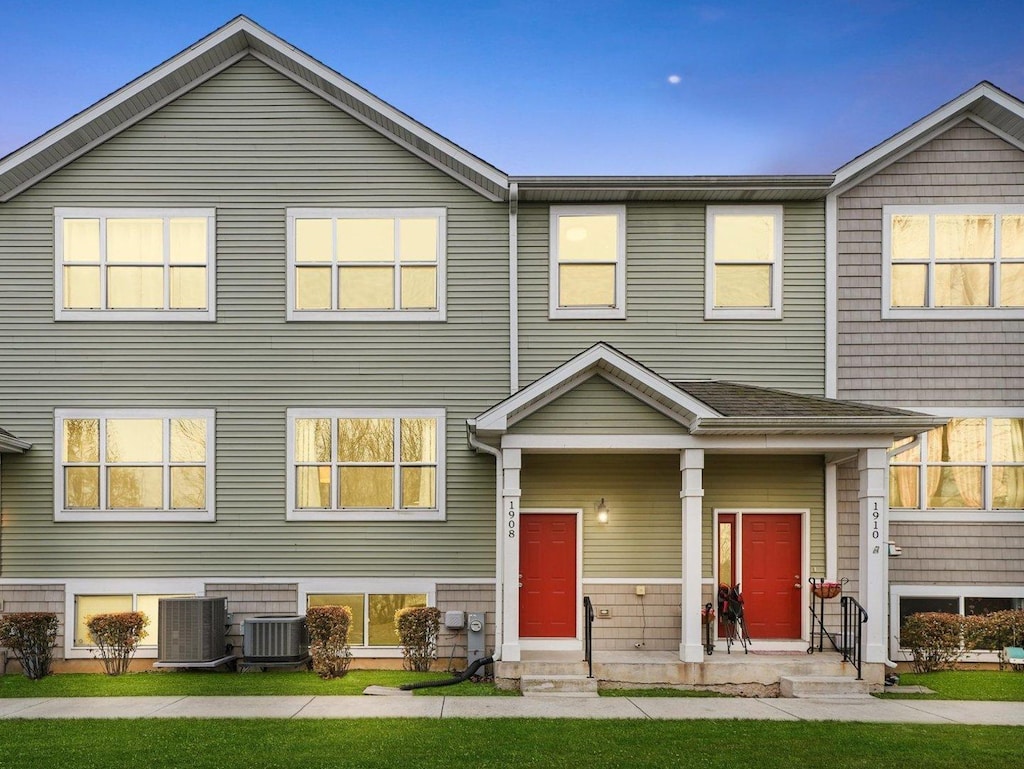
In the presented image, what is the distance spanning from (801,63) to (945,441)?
1546 inches

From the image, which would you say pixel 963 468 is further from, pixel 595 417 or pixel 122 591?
pixel 122 591

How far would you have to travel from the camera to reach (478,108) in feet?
212

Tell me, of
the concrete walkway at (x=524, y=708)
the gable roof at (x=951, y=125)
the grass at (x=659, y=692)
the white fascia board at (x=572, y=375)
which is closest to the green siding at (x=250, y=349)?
the white fascia board at (x=572, y=375)

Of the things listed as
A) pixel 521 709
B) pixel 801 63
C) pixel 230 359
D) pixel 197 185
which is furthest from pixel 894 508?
pixel 801 63

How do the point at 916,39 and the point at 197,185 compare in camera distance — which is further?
the point at 916,39

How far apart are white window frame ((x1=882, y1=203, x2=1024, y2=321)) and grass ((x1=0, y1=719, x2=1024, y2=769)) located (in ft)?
19.2

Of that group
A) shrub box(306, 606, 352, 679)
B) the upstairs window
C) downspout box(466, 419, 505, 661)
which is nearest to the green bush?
the upstairs window

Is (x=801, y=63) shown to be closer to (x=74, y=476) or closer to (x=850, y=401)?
(x=850, y=401)

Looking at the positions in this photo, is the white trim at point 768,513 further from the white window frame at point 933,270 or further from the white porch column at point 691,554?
the white window frame at point 933,270

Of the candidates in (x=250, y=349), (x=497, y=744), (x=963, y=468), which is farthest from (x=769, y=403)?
(x=250, y=349)

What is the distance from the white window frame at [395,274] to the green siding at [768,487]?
4826mm

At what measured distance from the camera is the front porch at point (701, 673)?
31.9 ft

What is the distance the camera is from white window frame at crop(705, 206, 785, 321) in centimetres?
1146

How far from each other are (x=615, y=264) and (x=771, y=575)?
17.2 ft
